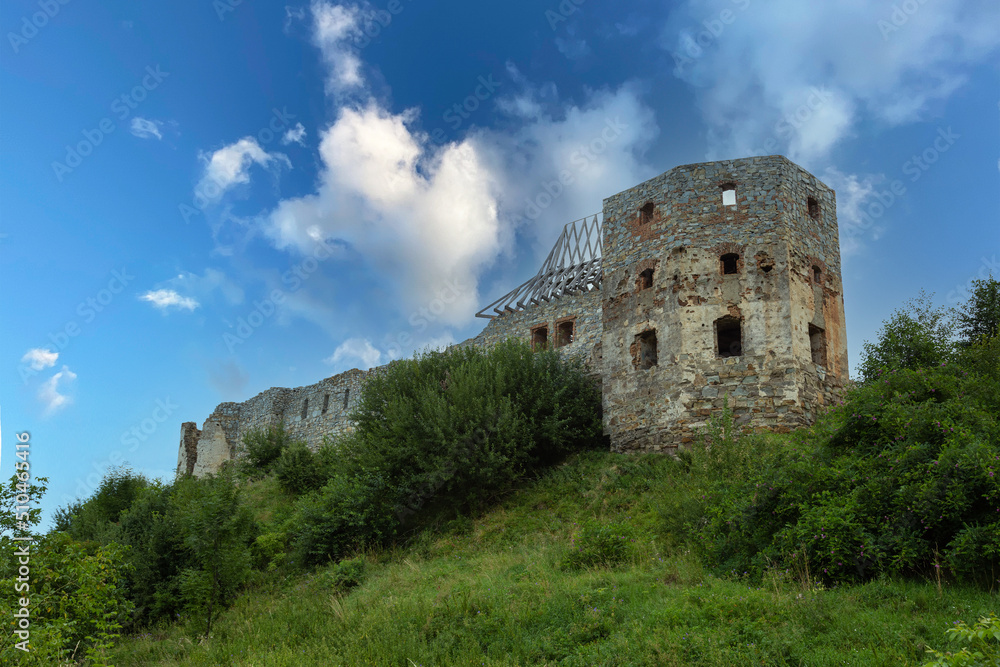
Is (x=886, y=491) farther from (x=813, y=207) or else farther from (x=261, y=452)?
(x=261, y=452)

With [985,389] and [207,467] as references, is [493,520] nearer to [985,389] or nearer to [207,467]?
[985,389]

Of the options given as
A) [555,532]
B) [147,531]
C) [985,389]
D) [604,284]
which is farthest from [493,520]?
[985,389]

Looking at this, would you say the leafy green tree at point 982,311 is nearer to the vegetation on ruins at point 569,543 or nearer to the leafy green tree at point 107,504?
the vegetation on ruins at point 569,543

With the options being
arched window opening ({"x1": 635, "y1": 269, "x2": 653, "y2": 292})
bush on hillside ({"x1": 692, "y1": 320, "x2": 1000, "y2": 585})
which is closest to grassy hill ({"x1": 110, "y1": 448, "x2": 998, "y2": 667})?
bush on hillside ({"x1": 692, "y1": 320, "x2": 1000, "y2": 585})

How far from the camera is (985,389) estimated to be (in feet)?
30.1

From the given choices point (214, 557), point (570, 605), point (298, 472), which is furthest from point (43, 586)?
point (298, 472)

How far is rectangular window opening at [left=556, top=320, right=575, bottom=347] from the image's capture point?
70.9 feet

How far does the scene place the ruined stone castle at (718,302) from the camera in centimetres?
1475

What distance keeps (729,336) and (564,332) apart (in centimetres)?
642

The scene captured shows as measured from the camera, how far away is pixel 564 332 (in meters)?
22.0

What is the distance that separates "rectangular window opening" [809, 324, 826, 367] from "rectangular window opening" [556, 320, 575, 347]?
7541mm

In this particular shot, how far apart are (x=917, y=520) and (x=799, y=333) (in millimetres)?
7343

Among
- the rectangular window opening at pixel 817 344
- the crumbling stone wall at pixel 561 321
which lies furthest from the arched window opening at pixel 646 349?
the rectangular window opening at pixel 817 344

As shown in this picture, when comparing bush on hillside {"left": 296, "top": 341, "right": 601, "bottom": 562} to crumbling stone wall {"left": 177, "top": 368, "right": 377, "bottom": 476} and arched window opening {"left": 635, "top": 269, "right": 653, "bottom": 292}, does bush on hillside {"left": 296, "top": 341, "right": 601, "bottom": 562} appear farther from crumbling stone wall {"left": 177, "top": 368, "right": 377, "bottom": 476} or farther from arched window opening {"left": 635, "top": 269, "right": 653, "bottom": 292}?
crumbling stone wall {"left": 177, "top": 368, "right": 377, "bottom": 476}
